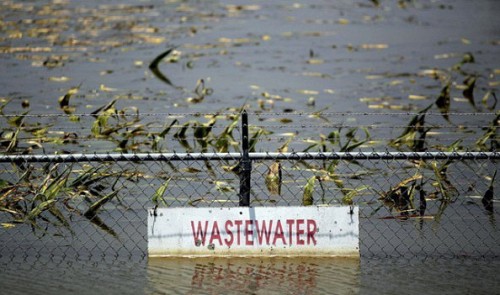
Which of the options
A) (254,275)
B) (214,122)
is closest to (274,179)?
(214,122)

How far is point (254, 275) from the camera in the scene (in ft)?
29.9

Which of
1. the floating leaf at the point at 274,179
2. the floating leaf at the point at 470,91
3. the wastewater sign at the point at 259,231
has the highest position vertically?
the floating leaf at the point at 470,91

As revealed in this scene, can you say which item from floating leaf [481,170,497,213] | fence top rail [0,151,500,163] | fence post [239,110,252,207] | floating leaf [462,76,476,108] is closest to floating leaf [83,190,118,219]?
fence top rail [0,151,500,163]

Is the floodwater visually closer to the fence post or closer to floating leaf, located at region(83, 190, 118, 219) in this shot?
the fence post

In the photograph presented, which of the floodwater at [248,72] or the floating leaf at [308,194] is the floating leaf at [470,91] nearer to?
the floodwater at [248,72]

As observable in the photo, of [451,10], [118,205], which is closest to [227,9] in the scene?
[451,10]

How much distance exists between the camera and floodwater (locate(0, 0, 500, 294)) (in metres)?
9.03

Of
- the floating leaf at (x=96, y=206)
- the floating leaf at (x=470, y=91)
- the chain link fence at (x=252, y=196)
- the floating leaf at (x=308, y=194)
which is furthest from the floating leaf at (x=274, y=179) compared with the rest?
the floating leaf at (x=470, y=91)

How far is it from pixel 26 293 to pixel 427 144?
714 centimetres

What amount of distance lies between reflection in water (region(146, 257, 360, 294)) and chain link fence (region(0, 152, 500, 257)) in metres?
0.53

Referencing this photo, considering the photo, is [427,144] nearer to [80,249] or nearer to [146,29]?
[80,249]

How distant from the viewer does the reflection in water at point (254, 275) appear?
8727 mm

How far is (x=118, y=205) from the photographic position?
38.1 feet

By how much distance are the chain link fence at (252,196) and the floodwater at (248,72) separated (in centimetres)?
36
